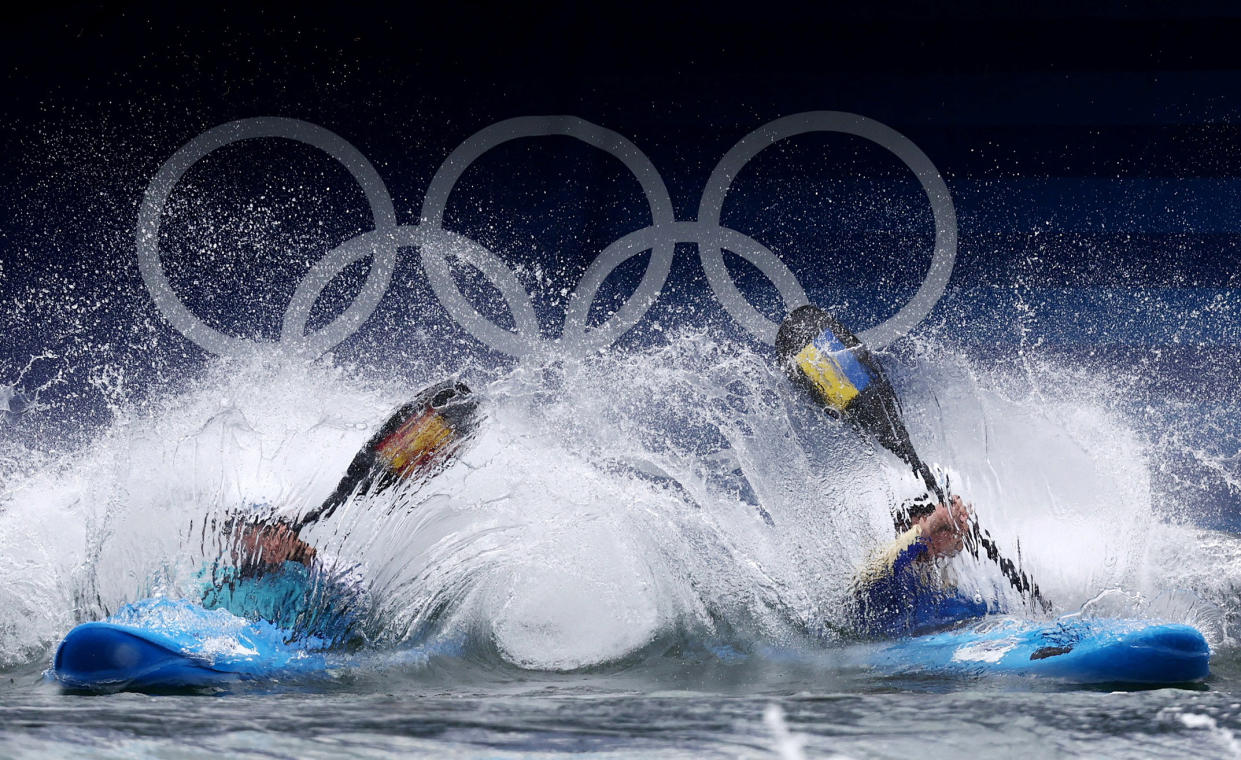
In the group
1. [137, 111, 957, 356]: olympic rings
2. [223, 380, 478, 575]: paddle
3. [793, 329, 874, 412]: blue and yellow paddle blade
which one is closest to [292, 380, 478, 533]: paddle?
[223, 380, 478, 575]: paddle

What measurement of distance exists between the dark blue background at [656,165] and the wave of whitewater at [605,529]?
4.79 feet

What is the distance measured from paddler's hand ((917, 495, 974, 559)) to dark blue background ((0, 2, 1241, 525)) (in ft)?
5.92

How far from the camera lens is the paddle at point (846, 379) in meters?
2.17

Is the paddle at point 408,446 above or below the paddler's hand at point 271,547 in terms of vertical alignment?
above

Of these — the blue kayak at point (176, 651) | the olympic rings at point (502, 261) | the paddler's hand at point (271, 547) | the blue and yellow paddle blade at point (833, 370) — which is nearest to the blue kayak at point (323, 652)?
the blue kayak at point (176, 651)

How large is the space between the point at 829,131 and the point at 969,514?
2.06 metres

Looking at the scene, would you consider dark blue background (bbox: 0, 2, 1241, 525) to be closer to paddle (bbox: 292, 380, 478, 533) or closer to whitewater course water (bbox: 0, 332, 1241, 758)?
whitewater course water (bbox: 0, 332, 1241, 758)

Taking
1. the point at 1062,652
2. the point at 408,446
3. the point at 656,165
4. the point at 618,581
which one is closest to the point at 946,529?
the point at 1062,652

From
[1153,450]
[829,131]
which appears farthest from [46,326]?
[1153,450]

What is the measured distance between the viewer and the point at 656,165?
383 cm

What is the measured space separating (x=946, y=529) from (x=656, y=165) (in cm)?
214

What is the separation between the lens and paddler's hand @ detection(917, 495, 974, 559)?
1.94 m

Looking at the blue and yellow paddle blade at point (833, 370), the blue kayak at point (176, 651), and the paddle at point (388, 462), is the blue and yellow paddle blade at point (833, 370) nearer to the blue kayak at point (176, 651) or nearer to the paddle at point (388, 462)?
the paddle at point (388, 462)

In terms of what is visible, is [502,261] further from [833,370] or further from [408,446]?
[408,446]
